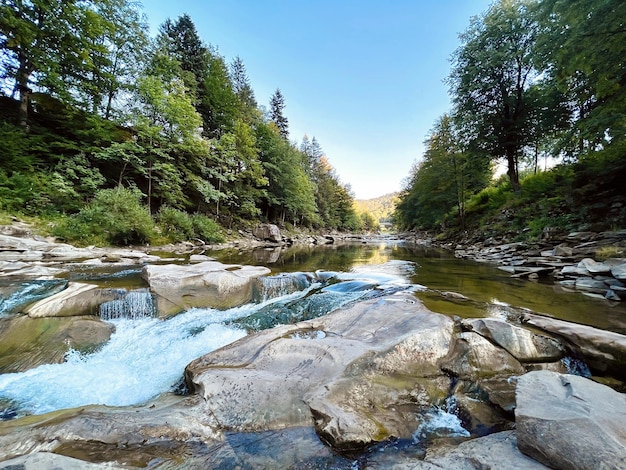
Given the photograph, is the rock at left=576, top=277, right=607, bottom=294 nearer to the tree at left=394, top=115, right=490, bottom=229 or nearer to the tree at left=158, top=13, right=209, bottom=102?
the tree at left=394, top=115, right=490, bottom=229

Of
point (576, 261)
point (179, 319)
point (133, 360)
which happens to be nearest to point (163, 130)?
point (179, 319)

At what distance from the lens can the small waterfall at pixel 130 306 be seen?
200 inches

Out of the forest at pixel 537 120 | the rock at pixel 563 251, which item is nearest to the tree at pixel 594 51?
the forest at pixel 537 120

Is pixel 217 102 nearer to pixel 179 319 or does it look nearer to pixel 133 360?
pixel 179 319

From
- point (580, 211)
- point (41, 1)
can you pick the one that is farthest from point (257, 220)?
point (580, 211)

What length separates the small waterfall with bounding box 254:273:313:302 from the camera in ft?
21.8

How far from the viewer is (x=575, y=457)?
1.47 m

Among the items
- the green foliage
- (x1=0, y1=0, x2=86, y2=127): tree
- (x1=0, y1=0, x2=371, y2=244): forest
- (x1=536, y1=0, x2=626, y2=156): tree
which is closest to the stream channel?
(x1=536, y1=0, x2=626, y2=156): tree

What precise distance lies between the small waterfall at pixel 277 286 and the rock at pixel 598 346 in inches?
206

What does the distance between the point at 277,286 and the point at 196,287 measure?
6.48ft

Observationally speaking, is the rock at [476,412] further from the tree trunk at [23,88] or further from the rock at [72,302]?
the tree trunk at [23,88]

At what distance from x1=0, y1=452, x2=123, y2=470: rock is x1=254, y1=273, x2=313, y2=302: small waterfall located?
16.3ft

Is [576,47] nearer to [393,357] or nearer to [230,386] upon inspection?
[393,357]

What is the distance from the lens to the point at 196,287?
237 inches
